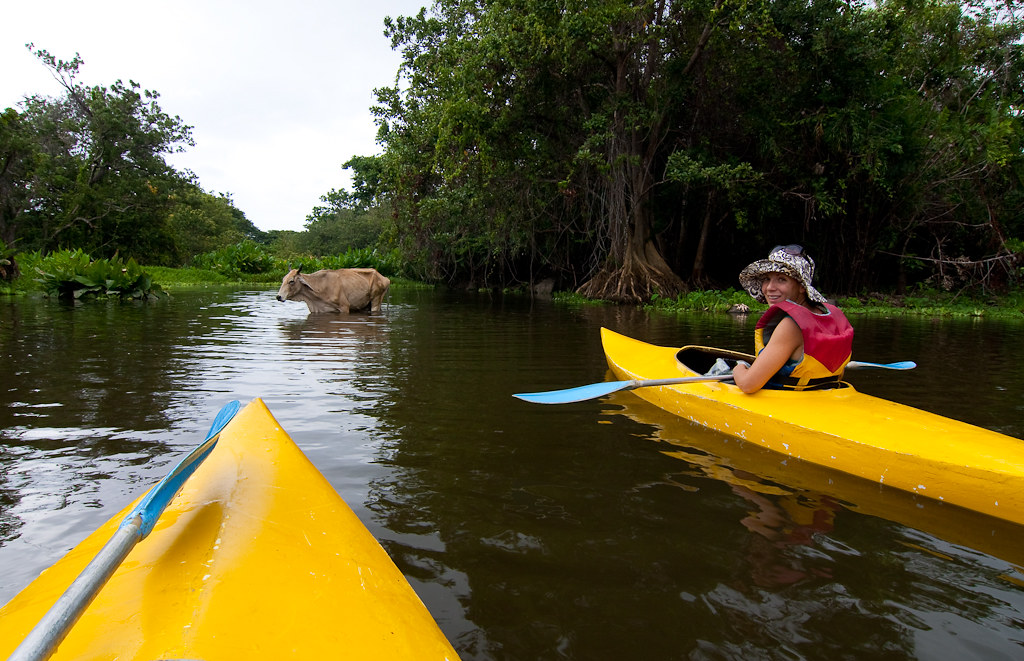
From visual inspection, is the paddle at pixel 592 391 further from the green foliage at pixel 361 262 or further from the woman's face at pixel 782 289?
the green foliage at pixel 361 262

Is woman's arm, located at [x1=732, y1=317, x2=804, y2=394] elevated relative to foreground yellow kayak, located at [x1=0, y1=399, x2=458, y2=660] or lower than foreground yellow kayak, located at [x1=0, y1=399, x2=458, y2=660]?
elevated

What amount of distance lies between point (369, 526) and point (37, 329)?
797 centimetres

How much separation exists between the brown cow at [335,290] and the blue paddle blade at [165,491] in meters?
9.65

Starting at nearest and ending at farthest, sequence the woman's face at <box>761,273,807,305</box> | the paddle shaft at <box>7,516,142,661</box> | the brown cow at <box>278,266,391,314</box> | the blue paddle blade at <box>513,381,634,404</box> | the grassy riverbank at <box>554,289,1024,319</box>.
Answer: the paddle shaft at <box>7,516,142,661</box>, the woman's face at <box>761,273,807,305</box>, the blue paddle blade at <box>513,381,634,404</box>, the brown cow at <box>278,266,391,314</box>, the grassy riverbank at <box>554,289,1024,319</box>

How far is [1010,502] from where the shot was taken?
262 centimetres

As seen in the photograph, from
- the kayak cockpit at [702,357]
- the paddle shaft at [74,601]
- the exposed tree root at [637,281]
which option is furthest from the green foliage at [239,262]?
the paddle shaft at [74,601]

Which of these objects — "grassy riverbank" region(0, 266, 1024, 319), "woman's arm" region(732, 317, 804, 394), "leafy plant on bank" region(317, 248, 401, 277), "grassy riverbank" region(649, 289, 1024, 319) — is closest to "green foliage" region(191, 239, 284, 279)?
"leafy plant on bank" region(317, 248, 401, 277)

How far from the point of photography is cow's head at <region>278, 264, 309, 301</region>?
1163 centimetres

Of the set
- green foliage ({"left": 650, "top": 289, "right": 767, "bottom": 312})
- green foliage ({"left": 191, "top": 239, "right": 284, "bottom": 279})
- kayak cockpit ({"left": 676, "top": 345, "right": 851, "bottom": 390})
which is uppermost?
green foliage ({"left": 191, "top": 239, "right": 284, "bottom": 279})

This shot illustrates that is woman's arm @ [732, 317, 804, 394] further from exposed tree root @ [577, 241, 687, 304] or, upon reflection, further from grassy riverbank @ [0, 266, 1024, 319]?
exposed tree root @ [577, 241, 687, 304]

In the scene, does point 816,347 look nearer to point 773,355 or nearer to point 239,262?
point 773,355

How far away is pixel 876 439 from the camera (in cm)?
308

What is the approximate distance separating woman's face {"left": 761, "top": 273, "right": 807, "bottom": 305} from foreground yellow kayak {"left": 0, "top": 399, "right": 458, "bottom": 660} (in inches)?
111

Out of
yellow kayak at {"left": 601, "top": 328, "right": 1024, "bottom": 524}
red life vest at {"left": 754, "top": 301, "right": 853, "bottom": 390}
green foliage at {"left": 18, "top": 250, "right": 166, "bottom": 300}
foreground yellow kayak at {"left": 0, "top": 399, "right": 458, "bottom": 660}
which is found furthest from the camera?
green foliage at {"left": 18, "top": 250, "right": 166, "bottom": 300}
